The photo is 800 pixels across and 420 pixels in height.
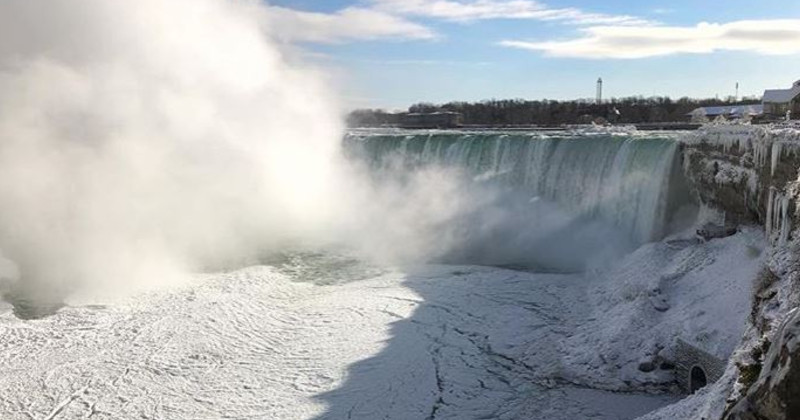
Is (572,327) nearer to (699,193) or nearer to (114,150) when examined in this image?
(699,193)

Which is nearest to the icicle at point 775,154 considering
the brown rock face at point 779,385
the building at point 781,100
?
the brown rock face at point 779,385

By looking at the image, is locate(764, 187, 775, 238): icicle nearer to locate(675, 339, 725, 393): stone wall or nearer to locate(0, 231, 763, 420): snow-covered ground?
locate(0, 231, 763, 420): snow-covered ground

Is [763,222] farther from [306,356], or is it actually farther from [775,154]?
[306,356]

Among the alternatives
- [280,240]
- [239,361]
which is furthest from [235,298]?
[280,240]

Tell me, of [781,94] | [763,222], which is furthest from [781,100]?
[763,222]

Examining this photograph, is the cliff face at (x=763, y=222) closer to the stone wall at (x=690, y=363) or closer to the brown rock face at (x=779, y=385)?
the brown rock face at (x=779, y=385)

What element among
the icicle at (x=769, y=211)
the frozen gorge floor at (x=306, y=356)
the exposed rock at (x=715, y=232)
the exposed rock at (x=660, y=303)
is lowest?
the frozen gorge floor at (x=306, y=356)
